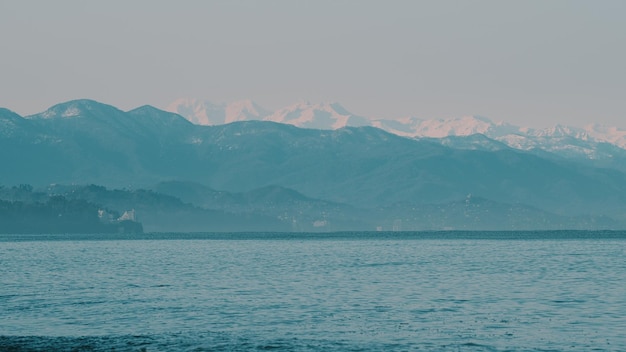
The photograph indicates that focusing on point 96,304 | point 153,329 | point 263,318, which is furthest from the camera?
point 96,304

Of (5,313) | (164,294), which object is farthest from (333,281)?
(5,313)

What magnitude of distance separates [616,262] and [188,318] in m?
94.1

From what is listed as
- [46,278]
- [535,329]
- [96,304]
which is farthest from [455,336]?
[46,278]

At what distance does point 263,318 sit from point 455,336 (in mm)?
16468

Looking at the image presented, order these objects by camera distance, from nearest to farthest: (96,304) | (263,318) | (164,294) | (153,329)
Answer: (153,329)
(263,318)
(96,304)
(164,294)

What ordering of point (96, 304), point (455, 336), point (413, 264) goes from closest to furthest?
point (455, 336) → point (96, 304) → point (413, 264)

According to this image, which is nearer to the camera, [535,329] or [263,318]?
[535,329]

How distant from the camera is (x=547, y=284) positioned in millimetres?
109812

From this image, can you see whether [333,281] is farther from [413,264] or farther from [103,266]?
[103,266]

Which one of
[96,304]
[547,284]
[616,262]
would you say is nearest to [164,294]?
[96,304]

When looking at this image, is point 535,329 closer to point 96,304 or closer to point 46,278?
point 96,304

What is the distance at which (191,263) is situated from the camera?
167375 mm

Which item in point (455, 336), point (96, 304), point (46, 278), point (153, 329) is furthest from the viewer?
point (46, 278)

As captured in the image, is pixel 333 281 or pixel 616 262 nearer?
pixel 333 281
